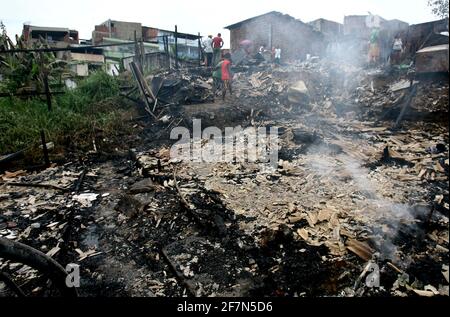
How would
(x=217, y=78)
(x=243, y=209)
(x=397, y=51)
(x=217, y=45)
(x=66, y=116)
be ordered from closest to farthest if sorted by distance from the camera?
(x=243, y=209)
(x=66, y=116)
(x=217, y=78)
(x=397, y=51)
(x=217, y=45)

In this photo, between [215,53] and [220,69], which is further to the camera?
[215,53]

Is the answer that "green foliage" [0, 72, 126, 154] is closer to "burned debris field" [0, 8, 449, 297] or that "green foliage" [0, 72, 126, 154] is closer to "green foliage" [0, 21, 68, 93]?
"burned debris field" [0, 8, 449, 297]

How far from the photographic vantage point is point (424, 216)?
4.30 m

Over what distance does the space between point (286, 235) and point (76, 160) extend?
5.96m

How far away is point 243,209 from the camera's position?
4.78 m

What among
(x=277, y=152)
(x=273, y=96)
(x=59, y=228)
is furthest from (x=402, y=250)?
(x=273, y=96)

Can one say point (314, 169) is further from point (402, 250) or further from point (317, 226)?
point (402, 250)

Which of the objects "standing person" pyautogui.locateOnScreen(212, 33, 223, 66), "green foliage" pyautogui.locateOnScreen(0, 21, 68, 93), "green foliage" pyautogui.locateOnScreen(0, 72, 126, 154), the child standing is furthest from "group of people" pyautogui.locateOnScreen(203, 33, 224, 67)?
"green foliage" pyautogui.locateOnScreen(0, 21, 68, 93)

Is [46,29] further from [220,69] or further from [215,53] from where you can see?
[220,69]

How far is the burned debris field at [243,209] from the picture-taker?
10.9 feet

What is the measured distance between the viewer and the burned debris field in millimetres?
3334

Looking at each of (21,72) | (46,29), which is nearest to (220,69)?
(21,72)

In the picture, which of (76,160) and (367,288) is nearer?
(367,288)

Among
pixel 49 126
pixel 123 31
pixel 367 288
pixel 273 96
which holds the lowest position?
pixel 367 288
